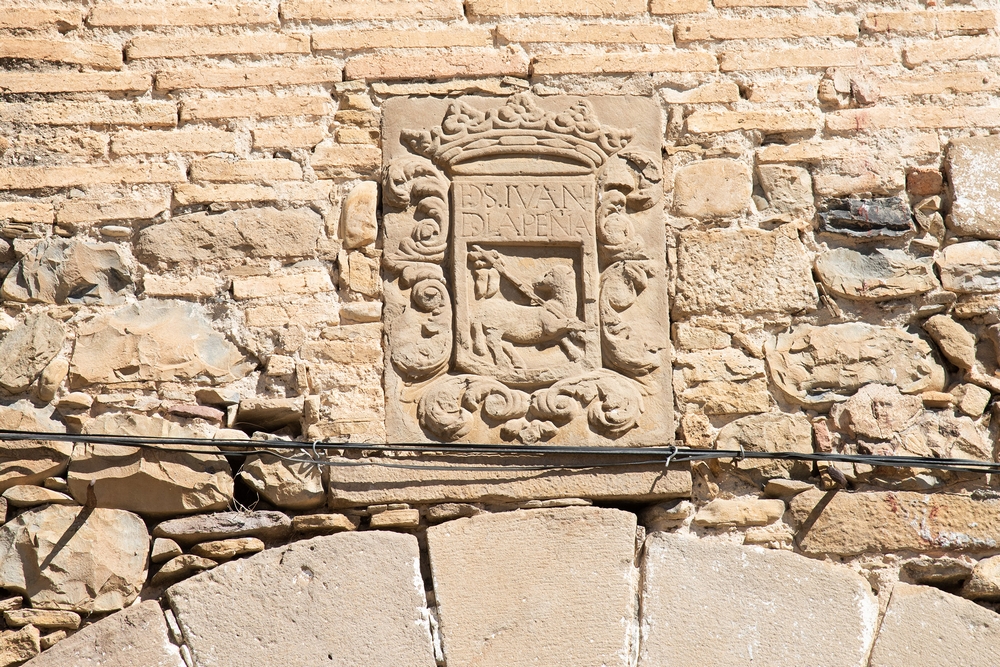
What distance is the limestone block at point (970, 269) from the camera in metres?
2.76

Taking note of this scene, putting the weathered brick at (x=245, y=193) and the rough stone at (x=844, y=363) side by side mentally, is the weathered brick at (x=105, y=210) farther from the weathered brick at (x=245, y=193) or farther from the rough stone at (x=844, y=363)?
the rough stone at (x=844, y=363)

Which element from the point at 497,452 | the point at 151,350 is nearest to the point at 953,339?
the point at 497,452

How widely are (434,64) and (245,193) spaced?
635 millimetres

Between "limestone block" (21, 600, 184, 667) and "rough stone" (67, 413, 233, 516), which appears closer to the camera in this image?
"limestone block" (21, 600, 184, 667)

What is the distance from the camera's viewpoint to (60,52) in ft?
9.41

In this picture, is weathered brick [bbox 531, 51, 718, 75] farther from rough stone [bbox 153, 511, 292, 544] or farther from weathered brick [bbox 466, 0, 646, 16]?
rough stone [bbox 153, 511, 292, 544]

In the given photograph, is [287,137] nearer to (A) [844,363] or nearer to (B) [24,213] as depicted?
(B) [24,213]

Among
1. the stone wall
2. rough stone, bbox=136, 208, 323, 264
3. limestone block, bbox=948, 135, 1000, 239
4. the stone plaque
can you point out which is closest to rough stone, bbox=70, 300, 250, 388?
the stone wall

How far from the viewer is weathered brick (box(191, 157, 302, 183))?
2.78 meters

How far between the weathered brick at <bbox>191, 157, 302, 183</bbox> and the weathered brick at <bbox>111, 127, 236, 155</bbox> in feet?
0.12

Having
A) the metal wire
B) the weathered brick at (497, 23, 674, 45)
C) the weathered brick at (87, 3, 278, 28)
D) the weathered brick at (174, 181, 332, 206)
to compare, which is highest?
the weathered brick at (87, 3, 278, 28)

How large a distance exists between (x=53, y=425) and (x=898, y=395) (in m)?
2.13

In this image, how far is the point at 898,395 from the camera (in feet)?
8.82

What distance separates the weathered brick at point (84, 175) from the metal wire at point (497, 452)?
2.24ft
